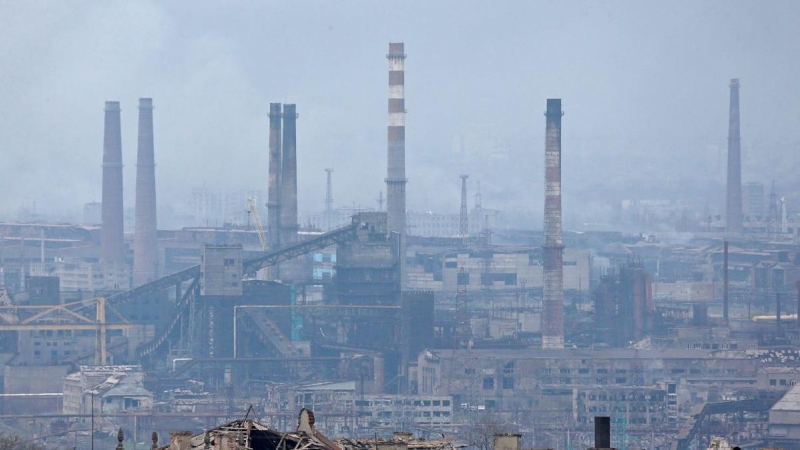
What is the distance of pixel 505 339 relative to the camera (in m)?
58.9

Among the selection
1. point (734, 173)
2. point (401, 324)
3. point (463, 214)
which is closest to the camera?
point (401, 324)

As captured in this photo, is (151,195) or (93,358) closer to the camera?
(93,358)

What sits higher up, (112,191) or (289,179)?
(289,179)

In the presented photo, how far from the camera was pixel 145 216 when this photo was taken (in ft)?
242

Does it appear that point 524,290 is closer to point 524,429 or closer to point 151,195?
point 151,195

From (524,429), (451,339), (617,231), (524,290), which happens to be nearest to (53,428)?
(524,429)

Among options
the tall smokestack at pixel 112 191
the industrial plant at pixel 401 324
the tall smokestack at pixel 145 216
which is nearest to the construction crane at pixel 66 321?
the industrial plant at pixel 401 324

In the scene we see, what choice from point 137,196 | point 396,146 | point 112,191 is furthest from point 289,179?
point 137,196

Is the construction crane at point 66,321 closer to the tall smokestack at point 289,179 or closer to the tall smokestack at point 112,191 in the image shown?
the tall smokestack at point 289,179

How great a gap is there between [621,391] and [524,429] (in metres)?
4.58

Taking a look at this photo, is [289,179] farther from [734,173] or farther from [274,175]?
[734,173]

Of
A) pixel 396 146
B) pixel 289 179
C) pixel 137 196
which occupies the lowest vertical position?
pixel 137 196

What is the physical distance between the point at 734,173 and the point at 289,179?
63.5 ft

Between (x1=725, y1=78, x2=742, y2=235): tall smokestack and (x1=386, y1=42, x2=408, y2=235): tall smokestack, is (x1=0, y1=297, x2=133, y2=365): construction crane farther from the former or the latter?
(x1=725, y1=78, x2=742, y2=235): tall smokestack
